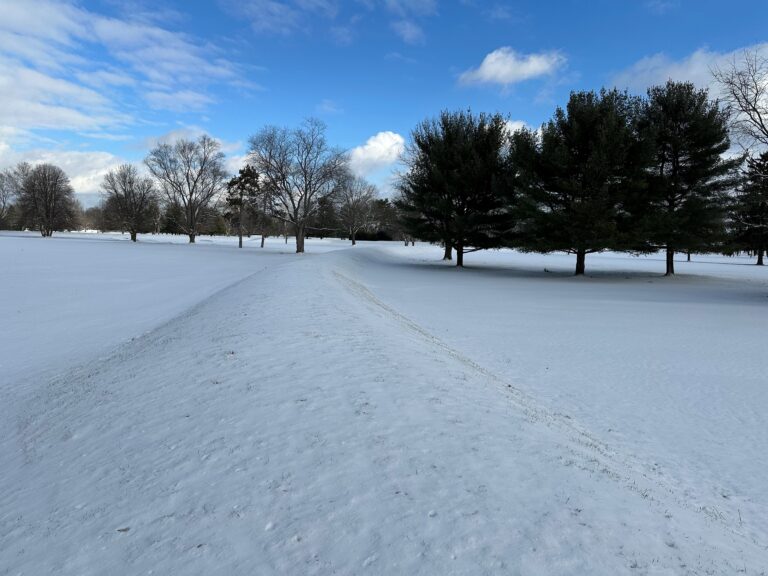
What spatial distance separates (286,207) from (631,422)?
40.0 meters

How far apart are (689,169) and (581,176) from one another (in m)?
6.79

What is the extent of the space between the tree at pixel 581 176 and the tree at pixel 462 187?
3.14 meters

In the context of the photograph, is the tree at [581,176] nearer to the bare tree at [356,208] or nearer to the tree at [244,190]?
the tree at [244,190]

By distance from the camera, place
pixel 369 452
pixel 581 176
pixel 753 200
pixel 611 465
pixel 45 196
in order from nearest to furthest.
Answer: pixel 369 452 → pixel 611 465 → pixel 753 200 → pixel 581 176 → pixel 45 196

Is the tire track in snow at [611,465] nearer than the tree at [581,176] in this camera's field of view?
Yes

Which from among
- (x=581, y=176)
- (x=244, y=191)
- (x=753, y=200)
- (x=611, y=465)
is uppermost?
(x=244, y=191)

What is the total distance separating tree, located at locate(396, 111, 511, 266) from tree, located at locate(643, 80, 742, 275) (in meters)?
8.62

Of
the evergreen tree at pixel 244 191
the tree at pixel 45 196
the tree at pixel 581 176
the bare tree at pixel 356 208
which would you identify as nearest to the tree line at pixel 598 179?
the tree at pixel 581 176

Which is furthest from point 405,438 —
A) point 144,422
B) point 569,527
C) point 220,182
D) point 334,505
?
point 220,182

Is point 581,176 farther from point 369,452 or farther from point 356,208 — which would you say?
point 356,208

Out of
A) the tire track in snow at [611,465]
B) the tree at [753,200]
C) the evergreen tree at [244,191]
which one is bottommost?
the tire track in snow at [611,465]

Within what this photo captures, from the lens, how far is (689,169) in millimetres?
25516

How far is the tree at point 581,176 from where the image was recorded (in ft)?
76.6

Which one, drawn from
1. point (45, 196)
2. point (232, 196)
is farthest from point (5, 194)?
point (232, 196)
